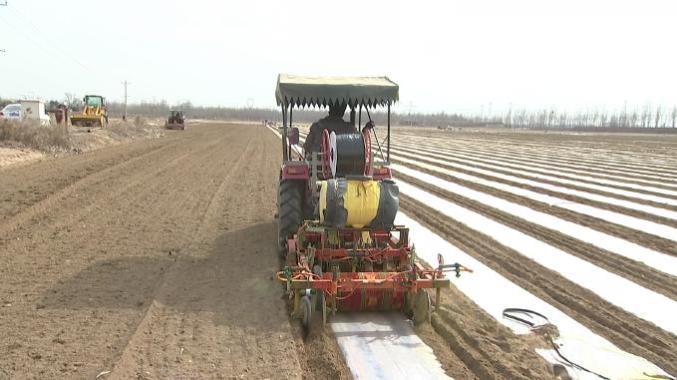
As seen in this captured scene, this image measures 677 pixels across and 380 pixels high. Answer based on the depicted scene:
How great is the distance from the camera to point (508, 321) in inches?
219

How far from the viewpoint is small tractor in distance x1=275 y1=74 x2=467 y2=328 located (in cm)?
522

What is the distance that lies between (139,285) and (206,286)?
28.5 inches

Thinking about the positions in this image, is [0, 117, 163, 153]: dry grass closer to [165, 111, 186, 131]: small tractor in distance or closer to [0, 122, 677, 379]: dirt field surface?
[0, 122, 677, 379]: dirt field surface

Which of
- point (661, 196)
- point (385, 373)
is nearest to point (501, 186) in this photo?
point (661, 196)

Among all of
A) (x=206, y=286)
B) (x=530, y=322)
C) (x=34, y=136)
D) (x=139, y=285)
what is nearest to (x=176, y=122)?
(x=34, y=136)

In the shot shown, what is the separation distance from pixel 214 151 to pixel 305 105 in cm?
1910

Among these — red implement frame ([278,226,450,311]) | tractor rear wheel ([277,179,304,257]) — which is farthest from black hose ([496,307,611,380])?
tractor rear wheel ([277,179,304,257])

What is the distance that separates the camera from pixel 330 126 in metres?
7.53

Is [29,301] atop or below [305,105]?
below

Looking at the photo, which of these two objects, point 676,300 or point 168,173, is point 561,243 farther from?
point 168,173

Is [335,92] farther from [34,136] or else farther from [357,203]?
[34,136]

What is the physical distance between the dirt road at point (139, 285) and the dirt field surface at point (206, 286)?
0.02 meters

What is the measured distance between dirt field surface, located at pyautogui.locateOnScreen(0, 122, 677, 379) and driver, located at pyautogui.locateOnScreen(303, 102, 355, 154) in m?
1.61

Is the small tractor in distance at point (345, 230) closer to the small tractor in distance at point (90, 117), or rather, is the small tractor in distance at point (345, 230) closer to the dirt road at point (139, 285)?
the dirt road at point (139, 285)
